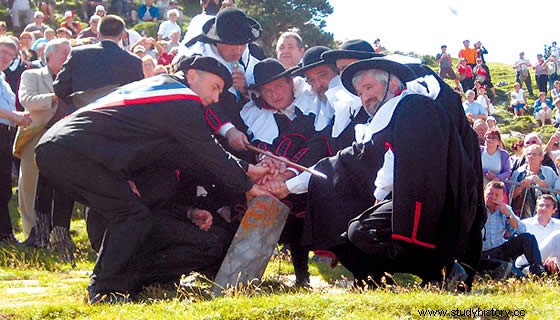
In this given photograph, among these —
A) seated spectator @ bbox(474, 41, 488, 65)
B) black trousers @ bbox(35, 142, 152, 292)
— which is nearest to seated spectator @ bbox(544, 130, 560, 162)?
black trousers @ bbox(35, 142, 152, 292)

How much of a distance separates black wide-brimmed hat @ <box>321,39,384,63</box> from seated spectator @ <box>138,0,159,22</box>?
18.1m

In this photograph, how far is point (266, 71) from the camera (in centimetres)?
835

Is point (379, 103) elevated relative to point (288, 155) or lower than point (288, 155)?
elevated

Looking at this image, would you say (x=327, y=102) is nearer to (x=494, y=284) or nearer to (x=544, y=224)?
(x=494, y=284)

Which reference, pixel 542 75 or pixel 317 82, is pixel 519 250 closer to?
pixel 317 82

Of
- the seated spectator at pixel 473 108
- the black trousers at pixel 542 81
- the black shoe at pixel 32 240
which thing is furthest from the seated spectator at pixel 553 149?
the black trousers at pixel 542 81

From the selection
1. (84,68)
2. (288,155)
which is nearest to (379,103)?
(288,155)

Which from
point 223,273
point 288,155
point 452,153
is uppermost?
point 452,153

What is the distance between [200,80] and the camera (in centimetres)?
718

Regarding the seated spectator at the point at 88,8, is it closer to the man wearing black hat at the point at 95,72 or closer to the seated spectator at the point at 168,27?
the seated spectator at the point at 168,27

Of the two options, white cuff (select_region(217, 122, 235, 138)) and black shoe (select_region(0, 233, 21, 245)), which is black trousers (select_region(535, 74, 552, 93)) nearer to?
black shoe (select_region(0, 233, 21, 245))

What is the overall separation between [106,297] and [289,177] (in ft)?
6.66

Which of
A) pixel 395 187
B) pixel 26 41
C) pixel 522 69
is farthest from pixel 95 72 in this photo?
pixel 522 69

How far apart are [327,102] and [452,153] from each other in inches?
82.8
